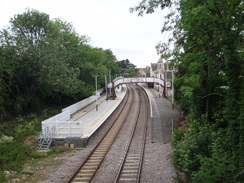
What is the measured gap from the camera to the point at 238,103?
10195 mm

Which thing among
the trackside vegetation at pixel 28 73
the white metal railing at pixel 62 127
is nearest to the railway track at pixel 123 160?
the white metal railing at pixel 62 127

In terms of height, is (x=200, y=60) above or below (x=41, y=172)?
above

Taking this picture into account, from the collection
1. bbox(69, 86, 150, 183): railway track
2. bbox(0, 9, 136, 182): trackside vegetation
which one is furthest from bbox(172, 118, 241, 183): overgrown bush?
bbox(0, 9, 136, 182): trackside vegetation

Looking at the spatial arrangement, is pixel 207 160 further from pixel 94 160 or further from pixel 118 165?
pixel 94 160

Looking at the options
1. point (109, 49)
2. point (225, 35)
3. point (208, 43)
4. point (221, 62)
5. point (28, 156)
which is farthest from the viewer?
point (109, 49)

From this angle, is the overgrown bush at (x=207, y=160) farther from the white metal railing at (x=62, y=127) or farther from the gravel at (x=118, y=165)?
the white metal railing at (x=62, y=127)

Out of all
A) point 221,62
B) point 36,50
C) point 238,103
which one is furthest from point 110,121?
point 238,103

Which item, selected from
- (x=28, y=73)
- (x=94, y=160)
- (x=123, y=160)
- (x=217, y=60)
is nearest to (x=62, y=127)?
(x=94, y=160)

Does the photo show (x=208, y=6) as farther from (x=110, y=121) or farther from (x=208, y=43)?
(x=110, y=121)

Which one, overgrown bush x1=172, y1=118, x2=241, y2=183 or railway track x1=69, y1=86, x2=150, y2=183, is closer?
overgrown bush x1=172, y1=118, x2=241, y2=183

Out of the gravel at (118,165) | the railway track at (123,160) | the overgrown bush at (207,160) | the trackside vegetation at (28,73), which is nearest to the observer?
the overgrown bush at (207,160)

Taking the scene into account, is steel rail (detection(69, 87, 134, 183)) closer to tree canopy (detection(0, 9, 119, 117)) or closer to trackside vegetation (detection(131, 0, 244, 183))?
trackside vegetation (detection(131, 0, 244, 183))

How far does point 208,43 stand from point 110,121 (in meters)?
15.7

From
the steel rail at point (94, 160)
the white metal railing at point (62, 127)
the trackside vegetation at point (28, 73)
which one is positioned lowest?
the steel rail at point (94, 160)
